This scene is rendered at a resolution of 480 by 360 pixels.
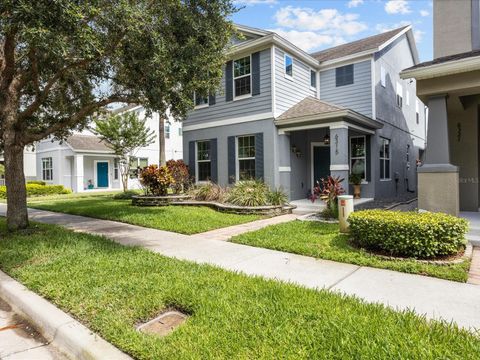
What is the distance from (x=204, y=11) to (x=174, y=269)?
6.04 metres

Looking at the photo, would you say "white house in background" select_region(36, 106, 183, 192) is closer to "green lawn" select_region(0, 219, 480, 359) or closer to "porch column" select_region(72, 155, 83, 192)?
"porch column" select_region(72, 155, 83, 192)

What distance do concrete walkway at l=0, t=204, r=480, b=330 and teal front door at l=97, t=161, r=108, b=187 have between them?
67.8 ft

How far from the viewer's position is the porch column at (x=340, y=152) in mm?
10719

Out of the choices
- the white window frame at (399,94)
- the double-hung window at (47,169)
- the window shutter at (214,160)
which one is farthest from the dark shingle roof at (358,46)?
the double-hung window at (47,169)

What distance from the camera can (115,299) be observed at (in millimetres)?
3682

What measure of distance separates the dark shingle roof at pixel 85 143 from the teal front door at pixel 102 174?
1449 millimetres

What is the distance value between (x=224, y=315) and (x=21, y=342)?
6.84ft

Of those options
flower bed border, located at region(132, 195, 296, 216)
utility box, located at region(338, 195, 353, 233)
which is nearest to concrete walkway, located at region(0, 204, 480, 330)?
utility box, located at region(338, 195, 353, 233)

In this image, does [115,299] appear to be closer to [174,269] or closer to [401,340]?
[174,269]

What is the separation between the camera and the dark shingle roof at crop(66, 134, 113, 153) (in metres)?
23.8

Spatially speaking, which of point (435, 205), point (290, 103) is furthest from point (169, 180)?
point (435, 205)

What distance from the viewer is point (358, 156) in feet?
42.9

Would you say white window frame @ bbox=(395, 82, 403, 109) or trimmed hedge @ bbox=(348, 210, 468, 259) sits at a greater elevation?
white window frame @ bbox=(395, 82, 403, 109)

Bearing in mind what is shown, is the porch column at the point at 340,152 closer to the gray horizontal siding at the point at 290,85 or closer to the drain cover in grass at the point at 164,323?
the gray horizontal siding at the point at 290,85
